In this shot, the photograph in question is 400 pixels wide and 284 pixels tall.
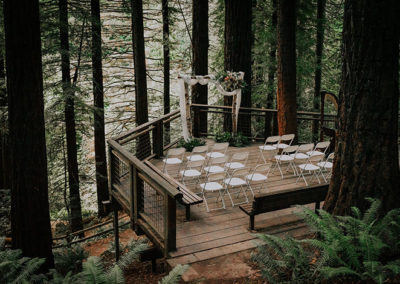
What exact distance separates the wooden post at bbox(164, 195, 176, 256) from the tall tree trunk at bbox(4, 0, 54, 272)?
2.39m

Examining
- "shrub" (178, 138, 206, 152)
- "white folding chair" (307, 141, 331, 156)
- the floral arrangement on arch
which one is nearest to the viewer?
"white folding chair" (307, 141, 331, 156)

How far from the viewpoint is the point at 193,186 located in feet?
30.5

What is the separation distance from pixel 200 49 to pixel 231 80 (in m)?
3.35

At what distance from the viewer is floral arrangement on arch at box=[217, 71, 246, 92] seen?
12.8m

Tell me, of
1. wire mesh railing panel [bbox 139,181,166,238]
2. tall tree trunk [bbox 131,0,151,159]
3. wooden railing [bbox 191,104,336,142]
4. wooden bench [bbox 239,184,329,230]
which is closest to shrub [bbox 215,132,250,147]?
wooden railing [bbox 191,104,336,142]

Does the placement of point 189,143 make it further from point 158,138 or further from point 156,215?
point 156,215

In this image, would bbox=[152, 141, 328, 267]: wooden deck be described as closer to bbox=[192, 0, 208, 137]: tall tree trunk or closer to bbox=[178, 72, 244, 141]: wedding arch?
bbox=[178, 72, 244, 141]: wedding arch

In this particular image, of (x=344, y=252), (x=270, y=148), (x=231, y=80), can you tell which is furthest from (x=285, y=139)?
(x=344, y=252)

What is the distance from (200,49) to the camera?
15539 millimetres

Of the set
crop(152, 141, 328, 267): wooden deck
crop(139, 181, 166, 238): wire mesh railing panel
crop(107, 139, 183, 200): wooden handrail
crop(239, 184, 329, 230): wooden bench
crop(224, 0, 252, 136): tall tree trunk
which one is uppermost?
crop(224, 0, 252, 136): tall tree trunk

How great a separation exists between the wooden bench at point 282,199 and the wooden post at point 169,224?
59.0 inches

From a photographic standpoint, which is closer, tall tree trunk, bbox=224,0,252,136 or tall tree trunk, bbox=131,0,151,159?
tall tree trunk, bbox=224,0,252,136

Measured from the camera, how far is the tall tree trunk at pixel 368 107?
5105 millimetres

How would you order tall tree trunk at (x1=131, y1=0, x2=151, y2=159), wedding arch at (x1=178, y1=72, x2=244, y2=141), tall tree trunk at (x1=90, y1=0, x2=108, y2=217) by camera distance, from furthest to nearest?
tall tree trunk at (x1=131, y1=0, x2=151, y2=159) → tall tree trunk at (x1=90, y1=0, x2=108, y2=217) → wedding arch at (x1=178, y1=72, x2=244, y2=141)
